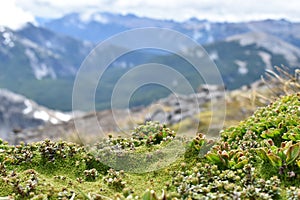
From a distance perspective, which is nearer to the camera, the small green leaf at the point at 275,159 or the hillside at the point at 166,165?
the hillside at the point at 166,165

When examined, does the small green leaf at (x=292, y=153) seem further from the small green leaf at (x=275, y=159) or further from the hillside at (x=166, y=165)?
the small green leaf at (x=275, y=159)

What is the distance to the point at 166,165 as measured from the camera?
23.0ft

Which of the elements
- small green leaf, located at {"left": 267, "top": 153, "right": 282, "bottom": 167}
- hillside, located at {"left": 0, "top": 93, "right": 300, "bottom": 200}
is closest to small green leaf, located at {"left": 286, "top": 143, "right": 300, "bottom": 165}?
hillside, located at {"left": 0, "top": 93, "right": 300, "bottom": 200}

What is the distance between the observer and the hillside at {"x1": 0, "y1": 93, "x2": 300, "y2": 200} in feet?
18.7

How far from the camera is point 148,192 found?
5.00 m

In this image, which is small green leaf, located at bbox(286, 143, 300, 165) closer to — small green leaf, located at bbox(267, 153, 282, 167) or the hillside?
the hillside

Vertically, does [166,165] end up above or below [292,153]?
above

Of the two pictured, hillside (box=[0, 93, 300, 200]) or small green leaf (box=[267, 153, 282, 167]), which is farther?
small green leaf (box=[267, 153, 282, 167])

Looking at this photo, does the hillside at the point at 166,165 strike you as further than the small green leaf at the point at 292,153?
No

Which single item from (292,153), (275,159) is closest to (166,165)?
(275,159)

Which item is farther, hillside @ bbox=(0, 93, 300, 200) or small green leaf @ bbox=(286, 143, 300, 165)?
small green leaf @ bbox=(286, 143, 300, 165)

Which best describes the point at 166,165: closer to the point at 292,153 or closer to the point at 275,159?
the point at 275,159

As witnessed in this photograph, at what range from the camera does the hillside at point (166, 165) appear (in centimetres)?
571

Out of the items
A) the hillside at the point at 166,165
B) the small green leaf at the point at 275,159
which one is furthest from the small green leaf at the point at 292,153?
the small green leaf at the point at 275,159
